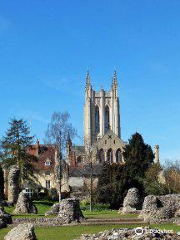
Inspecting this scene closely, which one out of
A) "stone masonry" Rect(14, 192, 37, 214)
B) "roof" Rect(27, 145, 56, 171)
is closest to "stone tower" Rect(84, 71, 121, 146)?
"roof" Rect(27, 145, 56, 171)

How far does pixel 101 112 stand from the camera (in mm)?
161500

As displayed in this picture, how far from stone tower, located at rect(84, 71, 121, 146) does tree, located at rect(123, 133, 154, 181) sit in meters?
76.9

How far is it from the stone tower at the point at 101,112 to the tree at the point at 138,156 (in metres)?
76.9

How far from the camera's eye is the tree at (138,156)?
71219 millimetres

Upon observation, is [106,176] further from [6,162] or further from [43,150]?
[43,150]

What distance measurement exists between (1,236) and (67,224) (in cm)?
623

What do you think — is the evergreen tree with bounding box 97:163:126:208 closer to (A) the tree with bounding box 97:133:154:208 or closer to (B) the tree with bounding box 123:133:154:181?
(A) the tree with bounding box 97:133:154:208

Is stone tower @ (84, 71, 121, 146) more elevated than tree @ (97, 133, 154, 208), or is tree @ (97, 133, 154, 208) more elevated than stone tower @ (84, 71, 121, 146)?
stone tower @ (84, 71, 121, 146)

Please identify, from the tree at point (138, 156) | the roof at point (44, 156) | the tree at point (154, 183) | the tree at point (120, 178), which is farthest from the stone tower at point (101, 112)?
the tree at point (154, 183)

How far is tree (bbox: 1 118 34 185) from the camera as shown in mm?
63750

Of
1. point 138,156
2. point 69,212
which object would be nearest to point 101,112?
point 138,156

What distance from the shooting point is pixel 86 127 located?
15725 centimetres

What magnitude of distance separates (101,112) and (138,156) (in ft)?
282

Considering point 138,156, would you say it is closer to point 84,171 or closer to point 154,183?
point 84,171
